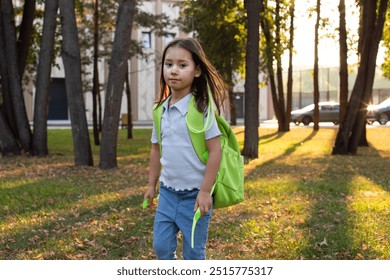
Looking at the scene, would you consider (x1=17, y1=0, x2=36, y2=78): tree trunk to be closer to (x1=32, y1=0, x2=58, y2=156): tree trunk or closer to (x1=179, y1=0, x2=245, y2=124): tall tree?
(x1=32, y1=0, x2=58, y2=156): tree trunk

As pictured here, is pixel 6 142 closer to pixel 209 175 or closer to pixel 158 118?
pixel 158 118

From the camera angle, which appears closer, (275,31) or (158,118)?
(158,118)

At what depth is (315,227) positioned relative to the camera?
755cm

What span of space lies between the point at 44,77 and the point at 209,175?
1454cm

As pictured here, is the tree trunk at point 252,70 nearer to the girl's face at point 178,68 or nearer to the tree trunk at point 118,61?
the tree trunk at point 118,61

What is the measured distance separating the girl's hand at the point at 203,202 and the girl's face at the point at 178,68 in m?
0.70

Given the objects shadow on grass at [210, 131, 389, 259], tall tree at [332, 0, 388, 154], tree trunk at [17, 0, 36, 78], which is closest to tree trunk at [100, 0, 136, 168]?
shadow on grass at [210, 131, 389, 259]

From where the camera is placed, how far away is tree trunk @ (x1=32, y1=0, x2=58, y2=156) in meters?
17.6

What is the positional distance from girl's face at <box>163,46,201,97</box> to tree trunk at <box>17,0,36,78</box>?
15.8 meters

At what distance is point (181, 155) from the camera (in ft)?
13.7

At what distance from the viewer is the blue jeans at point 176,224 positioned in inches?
165

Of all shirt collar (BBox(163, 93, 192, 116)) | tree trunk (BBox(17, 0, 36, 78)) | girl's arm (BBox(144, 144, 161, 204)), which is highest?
tree trunk (BBox(17, 0, 36, 78))

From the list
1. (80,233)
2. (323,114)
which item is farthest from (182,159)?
(323,114)

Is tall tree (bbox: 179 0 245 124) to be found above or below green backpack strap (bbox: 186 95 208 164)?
above
